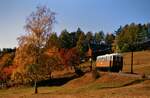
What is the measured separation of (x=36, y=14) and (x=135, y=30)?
110 metres

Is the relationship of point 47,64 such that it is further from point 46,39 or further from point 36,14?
point 36,14

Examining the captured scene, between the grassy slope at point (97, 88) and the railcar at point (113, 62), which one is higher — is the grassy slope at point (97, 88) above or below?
below

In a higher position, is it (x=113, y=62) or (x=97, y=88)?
(x=113, y=62)

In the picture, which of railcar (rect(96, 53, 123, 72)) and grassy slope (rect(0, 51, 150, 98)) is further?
railcar (rect(96, 53, 123, 72))

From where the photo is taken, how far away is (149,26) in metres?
196

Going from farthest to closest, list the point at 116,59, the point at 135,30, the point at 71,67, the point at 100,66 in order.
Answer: the point at 135,30
the point at 71,67
the point at 100,66
the point at 116,59

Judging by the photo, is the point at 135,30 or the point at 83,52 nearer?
the point at 83,52

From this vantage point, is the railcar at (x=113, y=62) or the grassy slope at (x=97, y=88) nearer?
the grassy slope at (x=97, y=88)

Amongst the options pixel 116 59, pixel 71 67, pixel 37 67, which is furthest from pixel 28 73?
pixel 71 67

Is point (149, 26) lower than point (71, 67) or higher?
higher

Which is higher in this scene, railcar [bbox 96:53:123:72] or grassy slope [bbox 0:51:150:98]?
railcar [bbox 96:53:123:72]

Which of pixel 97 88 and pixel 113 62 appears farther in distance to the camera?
pixel 113 62

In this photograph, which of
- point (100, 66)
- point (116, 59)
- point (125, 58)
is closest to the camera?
point (116, 59)

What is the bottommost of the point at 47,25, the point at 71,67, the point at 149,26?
the point at 71,67
